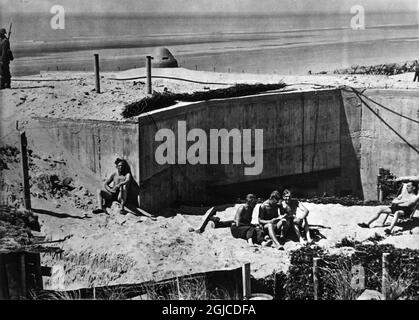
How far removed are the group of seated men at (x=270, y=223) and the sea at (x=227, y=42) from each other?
625 cm

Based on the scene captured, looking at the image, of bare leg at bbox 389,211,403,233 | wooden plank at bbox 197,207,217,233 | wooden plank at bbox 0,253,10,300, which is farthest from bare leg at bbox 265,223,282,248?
wooden plank at bbox 0,253,10,300

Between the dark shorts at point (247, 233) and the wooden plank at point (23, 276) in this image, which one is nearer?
the wooden plank at point (23, 276)

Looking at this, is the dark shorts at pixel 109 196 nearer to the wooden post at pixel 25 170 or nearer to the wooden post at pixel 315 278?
the wooden post at pixel 25 170

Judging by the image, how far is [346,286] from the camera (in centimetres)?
1081

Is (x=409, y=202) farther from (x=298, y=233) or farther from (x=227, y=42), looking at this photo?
(x=227, y=42)

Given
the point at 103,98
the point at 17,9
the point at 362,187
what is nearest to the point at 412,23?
the point at 362,187

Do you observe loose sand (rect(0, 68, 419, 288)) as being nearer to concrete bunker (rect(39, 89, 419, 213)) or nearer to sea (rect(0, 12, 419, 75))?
concrete bunker (rect(39, 89, 419, 213))

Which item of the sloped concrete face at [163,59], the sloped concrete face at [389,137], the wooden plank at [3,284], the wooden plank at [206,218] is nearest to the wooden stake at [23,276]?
the wooden plank at [3,284]

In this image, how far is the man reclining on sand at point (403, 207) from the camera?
14656 millimetres

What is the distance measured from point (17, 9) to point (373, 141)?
10.3 meters

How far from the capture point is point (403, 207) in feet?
48.8
